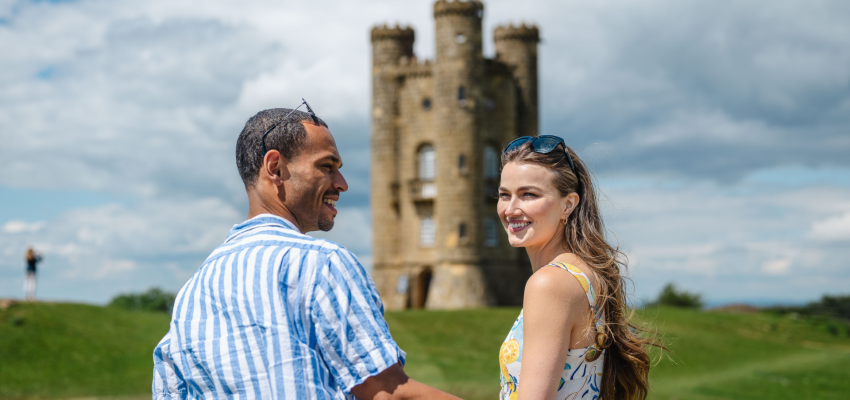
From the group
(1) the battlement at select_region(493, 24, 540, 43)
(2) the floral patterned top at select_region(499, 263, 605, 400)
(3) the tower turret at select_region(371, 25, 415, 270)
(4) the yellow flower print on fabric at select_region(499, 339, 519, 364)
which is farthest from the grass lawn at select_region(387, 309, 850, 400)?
(1) the battlement at select_region(493, 24, 540, 43)

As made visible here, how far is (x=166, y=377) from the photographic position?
329 cm

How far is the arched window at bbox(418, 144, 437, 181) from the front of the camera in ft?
133

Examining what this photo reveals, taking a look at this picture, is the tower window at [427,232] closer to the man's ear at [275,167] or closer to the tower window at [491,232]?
the tower window at [491,232]

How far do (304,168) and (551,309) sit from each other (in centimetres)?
119

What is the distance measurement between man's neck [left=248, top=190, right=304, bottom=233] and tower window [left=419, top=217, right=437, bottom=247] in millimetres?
36681

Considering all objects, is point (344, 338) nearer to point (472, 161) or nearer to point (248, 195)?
point (248, 195)

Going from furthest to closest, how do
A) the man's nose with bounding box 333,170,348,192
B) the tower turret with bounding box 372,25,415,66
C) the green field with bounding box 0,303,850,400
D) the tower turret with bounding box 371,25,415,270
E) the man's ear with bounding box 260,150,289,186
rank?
the tower turret with bounding box 372,25,415,66 → the tower turret with bounding box 371,25,415,270 → the green field with bounding box 0,303,850,400 → the man's nose with bounding box 333,170,348,192 → the man's ear with bounding box 260,150,289,186

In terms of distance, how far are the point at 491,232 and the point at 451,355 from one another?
17.4 m

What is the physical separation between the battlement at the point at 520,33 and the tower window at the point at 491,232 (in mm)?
10070

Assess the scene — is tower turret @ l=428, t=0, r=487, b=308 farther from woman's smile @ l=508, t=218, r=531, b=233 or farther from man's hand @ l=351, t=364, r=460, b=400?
man's hand @ l=351, t=364, r=460, b=400

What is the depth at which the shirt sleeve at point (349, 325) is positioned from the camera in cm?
283

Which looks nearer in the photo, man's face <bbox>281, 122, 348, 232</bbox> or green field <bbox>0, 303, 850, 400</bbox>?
man's face <bbox>281, 122, 348, 232</bbox>

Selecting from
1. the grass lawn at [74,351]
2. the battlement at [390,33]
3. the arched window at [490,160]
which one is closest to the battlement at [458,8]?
the battlement at [390,33]

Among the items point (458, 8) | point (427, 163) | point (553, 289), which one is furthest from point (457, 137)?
point (553, 289)
